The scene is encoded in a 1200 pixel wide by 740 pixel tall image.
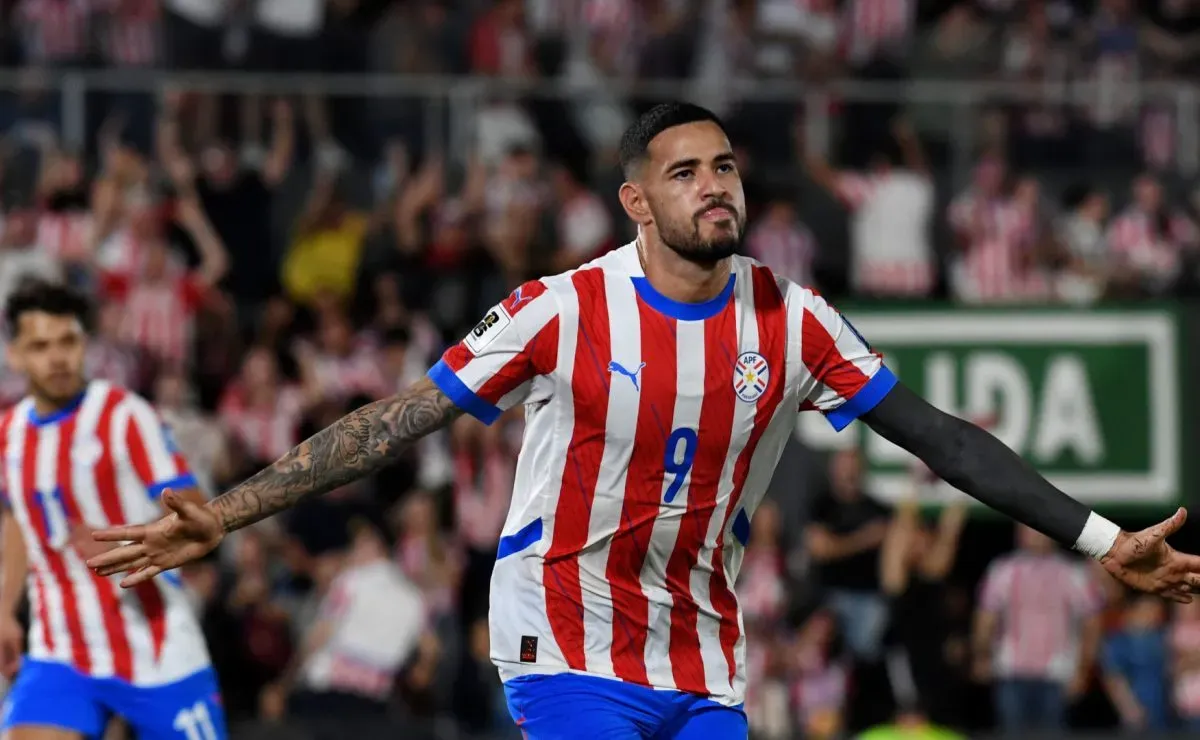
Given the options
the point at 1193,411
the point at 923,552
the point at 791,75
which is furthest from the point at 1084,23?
the point at 923,552

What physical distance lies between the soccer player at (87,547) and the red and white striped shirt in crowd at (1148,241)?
386 inches

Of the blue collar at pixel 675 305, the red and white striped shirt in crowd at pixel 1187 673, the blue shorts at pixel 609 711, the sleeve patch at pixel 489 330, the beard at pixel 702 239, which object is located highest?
the beard at pixel 702 239

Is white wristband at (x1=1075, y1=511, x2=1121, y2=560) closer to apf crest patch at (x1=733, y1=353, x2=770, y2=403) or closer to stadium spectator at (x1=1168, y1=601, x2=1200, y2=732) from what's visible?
apf crest patch at (x1=733, y1=353, x2=770, y2=403)

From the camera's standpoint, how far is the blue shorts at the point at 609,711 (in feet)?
18.1

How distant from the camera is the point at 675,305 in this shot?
5.66m

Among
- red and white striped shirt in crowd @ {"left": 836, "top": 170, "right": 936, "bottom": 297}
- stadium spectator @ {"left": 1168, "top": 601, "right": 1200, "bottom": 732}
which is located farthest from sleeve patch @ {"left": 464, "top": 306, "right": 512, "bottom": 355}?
red and white striped shirt in crowd @ {"left": 836, "top": 170, "right": 936, "bottom": 297}

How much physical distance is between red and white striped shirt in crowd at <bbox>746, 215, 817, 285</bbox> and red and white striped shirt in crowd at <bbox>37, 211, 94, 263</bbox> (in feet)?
15.1

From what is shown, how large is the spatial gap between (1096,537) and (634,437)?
4.23ft

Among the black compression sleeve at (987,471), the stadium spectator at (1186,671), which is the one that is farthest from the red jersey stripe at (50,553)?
the stadium spectator at (1186,671)

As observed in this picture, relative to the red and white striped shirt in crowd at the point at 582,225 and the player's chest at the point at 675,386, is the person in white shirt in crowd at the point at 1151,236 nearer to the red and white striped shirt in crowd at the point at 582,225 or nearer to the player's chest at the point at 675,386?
the red and white striped shirt in crowd at the point at 582,225

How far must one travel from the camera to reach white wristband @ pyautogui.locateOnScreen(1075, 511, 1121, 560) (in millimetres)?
5617

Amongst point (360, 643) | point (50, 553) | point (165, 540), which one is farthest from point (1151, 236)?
point (165, 540)

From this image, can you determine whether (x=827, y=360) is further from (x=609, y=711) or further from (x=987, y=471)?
(x=609, y=711)

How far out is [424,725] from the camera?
1198cm
